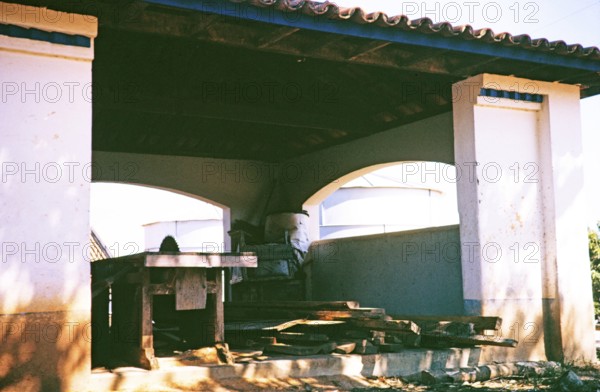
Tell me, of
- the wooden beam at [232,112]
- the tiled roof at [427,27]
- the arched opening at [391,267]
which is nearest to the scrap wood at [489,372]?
the arched opening at [391,267]

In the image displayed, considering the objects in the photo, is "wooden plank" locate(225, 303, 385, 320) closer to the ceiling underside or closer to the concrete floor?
the concrete floor

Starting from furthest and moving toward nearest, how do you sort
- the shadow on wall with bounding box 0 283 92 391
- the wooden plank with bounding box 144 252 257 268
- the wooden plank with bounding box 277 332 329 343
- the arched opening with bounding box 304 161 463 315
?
the arched opening with bounding box 304 161 463 315
the wooden plank with bounding box 277 332 329 343
the wooden plank with bounding box 144 252 257 268
the shadow on wall with bounding box 0 283 92 391

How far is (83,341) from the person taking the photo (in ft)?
21.5

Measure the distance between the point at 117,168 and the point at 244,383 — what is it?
7.22m

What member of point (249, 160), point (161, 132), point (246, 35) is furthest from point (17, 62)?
point (249, 160)

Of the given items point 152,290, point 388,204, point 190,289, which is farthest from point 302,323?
Answer: point 388,204

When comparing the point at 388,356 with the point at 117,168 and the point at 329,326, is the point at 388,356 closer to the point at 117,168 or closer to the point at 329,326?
the point at 329,326

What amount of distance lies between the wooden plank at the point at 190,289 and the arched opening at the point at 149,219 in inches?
811

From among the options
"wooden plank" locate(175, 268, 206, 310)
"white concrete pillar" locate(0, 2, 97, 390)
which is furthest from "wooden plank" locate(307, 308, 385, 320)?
"white concrete pillar" locate(0, 2, 97, 390)

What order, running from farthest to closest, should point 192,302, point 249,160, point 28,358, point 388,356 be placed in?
point 249,160 → point 388,356 → point 192,302 → point 28,358

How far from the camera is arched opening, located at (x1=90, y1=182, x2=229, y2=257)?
95.5 feet

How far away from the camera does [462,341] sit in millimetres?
8156

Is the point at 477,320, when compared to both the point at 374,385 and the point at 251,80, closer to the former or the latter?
the point at 374,385

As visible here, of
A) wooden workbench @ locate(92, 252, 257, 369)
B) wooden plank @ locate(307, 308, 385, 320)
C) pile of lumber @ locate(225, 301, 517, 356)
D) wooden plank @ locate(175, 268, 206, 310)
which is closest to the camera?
wooden workbench @ locate(92, 252, 257, 369)
